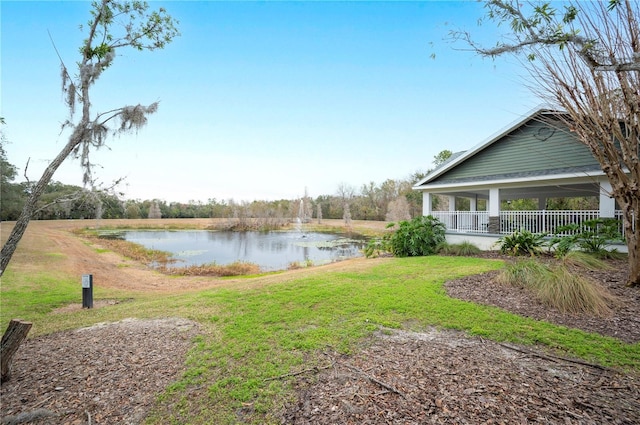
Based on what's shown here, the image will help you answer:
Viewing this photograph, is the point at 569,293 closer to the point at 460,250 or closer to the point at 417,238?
the point at 460,250

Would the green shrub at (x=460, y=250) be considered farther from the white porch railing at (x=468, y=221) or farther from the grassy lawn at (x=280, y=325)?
the grassy lawn at (x=280, y=325)

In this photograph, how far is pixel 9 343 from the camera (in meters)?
2.80

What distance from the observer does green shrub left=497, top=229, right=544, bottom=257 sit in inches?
361

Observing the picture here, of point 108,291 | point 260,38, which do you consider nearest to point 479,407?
point 108,291

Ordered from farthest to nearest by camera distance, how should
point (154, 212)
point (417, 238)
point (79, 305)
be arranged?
point (154, 212), point (417, 238), point (79, 305)

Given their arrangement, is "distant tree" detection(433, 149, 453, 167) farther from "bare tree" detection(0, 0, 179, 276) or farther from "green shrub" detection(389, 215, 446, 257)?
"bare tree" detection(0, 0, 179, 276)

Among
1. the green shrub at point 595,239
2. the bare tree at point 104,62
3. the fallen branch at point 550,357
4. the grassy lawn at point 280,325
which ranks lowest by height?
the grassy lawn at point 280,325

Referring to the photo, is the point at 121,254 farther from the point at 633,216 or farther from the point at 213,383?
the point at 633,216

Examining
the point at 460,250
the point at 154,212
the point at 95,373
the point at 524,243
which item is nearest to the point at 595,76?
the point at 524,243

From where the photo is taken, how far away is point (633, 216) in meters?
5.00

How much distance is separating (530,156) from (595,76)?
601 cm

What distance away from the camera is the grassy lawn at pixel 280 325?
2.40m

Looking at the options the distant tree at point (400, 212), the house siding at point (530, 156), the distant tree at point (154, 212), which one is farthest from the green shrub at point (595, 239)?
the distant tree at point (154, 212)

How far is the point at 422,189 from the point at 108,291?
39.9 feet
